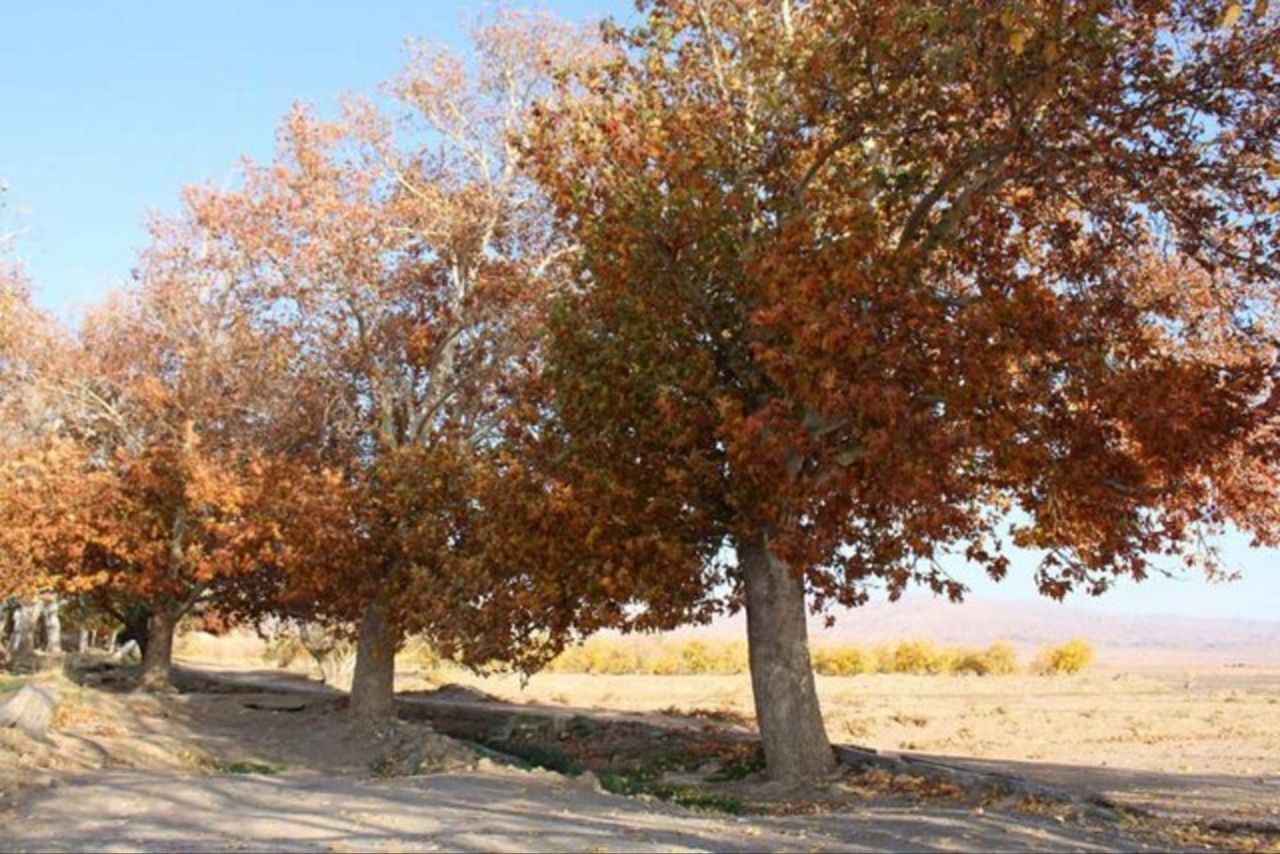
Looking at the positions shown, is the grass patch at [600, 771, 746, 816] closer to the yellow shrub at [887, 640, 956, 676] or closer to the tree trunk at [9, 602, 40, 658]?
the tree trunk at [9, 602, 40, 658]

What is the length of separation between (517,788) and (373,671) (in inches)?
440

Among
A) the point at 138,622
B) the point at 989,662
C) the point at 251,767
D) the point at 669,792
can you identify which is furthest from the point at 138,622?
the point at 989,662

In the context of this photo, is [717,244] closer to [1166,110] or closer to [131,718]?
[1166,110]

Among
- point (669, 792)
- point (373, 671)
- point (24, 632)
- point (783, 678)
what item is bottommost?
point (669, 792)

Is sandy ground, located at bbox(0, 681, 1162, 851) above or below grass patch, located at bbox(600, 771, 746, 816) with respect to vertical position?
above

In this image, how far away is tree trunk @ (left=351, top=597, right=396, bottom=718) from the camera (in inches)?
851

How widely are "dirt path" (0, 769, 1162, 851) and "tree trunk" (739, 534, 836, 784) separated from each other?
126 inches

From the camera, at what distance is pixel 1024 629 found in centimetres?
15675

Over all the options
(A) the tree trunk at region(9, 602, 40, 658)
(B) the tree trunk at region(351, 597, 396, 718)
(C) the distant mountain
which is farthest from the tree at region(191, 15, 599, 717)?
(C) the distant mountain

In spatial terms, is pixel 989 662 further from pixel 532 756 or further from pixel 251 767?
pixel 251 767

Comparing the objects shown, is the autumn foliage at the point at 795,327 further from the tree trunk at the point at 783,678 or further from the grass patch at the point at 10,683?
the grass patch at the point at 10,683

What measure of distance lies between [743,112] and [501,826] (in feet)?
33.7

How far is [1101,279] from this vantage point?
46.0 ft

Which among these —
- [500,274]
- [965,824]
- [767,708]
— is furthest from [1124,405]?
[500,274]
